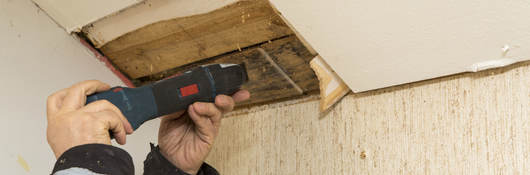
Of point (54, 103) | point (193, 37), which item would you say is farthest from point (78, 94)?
point (193, 37)

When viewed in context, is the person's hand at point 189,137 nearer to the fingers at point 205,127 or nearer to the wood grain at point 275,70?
the fingers at point 205,127

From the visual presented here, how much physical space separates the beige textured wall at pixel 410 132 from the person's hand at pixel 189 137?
19cm

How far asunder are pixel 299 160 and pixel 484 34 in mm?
521

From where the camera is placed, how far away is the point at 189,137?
40.7 inches

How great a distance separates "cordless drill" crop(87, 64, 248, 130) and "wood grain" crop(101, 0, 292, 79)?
11 cm

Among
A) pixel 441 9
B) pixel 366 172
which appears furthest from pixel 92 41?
pixel 441 9

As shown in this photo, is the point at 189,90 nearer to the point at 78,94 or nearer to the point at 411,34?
the point at 78,94

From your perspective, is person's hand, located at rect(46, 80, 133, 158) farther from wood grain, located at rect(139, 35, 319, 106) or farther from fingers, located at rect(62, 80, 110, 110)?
wood grain, located at rect(139, 35, 319, 106)

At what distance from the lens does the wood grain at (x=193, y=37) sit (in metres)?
0.95

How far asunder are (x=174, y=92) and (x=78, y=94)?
0.60 feet

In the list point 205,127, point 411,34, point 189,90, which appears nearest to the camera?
point 411,34

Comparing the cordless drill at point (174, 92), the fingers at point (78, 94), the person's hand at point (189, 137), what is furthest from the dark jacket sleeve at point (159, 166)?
the fingers at point (78, 94)

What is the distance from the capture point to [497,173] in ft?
2.46

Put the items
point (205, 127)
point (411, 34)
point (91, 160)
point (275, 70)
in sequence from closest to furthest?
point (91, 160)
point (411, 34)
point (205, 127)
point (275, 70)
